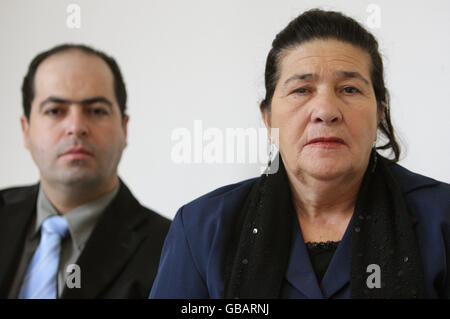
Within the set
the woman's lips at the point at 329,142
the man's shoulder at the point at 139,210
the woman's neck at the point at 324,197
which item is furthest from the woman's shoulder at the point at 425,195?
the man's shoulder at the point at 139,210

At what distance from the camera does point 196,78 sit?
1.48 meters

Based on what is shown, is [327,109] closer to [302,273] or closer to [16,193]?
[302,273]

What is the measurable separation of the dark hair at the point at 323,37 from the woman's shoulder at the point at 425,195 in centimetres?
20

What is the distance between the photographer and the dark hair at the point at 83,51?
57.7 inches

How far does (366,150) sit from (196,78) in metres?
0.64

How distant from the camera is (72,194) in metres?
1.44

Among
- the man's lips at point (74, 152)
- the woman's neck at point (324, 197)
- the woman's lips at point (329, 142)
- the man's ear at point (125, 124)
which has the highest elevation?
the man's ear at point (125, 124)

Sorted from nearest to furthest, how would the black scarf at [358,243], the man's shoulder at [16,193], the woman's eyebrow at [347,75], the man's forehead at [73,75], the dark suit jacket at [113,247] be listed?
the black scarf at [358,243] < the woman's eyebrow at [347,75] < the dark suit jacket at [113,247] < the man's forehead at [73,75] < the man's shoulder at [16,193]

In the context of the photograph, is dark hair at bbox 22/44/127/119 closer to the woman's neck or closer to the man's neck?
the man's neck

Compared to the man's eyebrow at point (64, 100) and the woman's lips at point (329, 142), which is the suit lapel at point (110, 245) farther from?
the woman's lips at point (329, 142)

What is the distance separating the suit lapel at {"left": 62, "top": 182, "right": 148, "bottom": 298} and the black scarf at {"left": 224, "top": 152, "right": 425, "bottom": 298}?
402 millimetres
